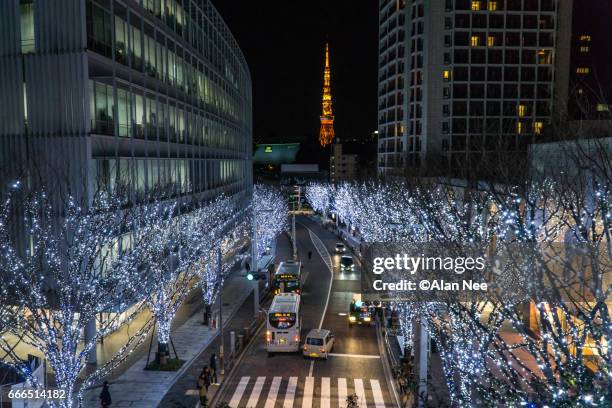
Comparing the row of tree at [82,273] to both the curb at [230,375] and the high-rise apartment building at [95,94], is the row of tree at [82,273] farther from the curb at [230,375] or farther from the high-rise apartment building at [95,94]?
the curb at [230,375]

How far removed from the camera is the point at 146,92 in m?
25.7

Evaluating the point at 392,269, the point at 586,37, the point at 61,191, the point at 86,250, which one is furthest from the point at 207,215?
the point at 586,37

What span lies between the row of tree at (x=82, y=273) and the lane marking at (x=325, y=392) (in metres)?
6.80

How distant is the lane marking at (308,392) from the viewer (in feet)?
59.6

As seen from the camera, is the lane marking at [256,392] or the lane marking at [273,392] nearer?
the lane marking at [273,392]

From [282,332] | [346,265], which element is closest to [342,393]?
[282,332]

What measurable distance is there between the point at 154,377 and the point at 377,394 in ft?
28.7

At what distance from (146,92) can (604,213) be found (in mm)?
22521

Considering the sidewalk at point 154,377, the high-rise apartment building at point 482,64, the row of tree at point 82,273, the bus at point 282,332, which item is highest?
the high-rise apartment building at point 482,64

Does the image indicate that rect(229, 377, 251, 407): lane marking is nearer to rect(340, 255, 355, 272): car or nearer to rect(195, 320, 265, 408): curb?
rect(195, 320, 265, 408): curb

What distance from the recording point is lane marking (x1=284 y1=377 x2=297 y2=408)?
18.2m

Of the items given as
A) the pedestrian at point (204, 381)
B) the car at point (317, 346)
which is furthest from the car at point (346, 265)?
the pedestrian at point (204, 381)

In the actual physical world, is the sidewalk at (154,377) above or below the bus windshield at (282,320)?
below

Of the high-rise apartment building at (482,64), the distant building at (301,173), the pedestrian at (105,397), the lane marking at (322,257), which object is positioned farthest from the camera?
the distant building at (301,173)
